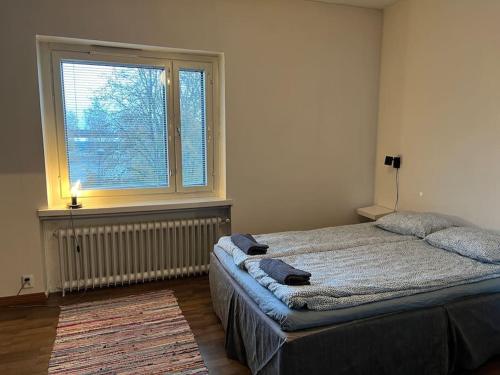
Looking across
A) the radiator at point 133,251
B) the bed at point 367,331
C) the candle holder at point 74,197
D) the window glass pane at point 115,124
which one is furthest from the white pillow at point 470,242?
the candle holder at point 74,197

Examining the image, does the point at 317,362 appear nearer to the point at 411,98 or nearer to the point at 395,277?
the point at 395,277

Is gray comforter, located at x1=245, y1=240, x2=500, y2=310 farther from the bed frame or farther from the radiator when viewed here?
the radiator

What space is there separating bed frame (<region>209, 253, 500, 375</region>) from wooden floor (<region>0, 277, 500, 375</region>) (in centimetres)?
13

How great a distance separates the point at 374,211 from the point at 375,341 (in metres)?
2.03

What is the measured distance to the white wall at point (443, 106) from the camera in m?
2.75

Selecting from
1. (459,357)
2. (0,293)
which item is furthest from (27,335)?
(459,357)

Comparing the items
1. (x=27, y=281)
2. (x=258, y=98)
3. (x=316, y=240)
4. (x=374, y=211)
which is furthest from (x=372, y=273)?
(x=27, y=281)

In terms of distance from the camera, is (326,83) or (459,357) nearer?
(459,357)

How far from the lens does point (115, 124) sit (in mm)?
3244

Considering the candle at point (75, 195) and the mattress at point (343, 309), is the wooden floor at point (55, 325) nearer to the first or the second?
the mattress at point (343, 309)

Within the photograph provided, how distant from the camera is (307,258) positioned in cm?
253

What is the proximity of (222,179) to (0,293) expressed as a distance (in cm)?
206

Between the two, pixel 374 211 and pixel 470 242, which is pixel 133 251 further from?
pixel 470 242

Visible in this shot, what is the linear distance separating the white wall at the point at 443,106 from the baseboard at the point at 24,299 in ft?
11.0
